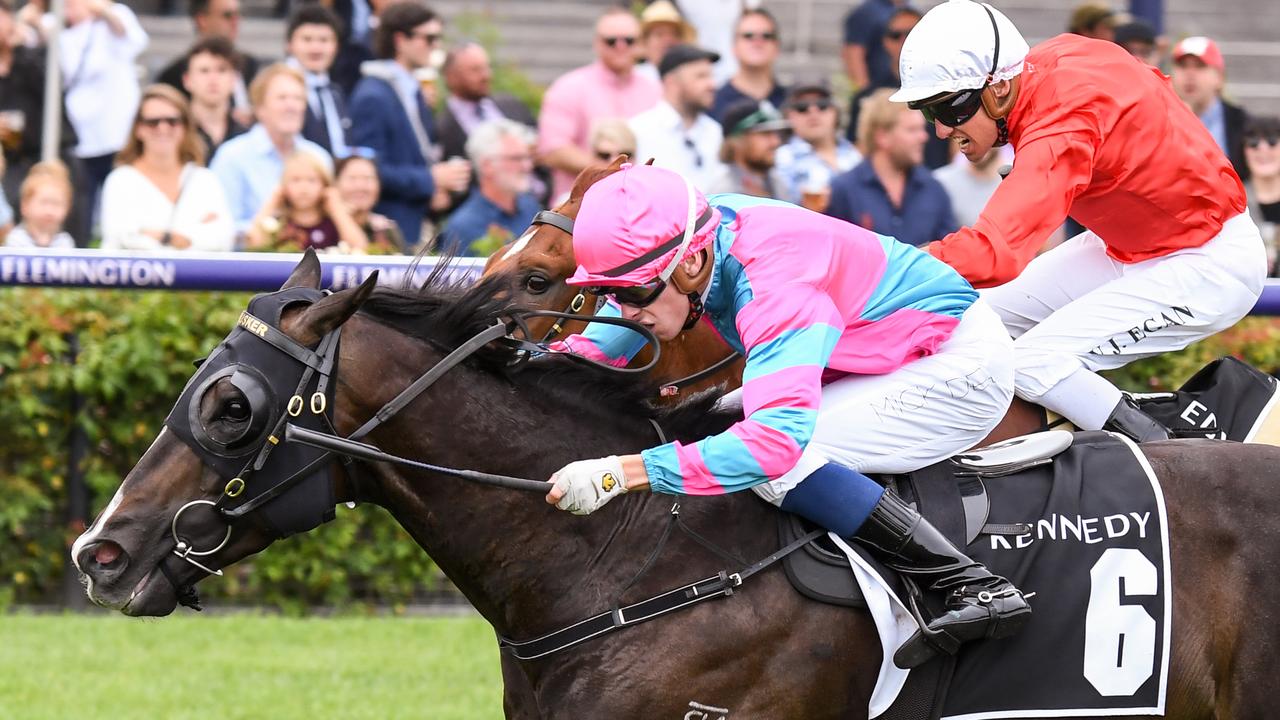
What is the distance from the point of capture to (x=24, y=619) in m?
7.34

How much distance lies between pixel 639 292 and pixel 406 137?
224 inches

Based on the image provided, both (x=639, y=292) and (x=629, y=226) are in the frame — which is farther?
(x=639, y=292)

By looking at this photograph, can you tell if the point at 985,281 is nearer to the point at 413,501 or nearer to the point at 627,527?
the point at 627,527

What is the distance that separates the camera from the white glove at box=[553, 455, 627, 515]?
11.9ft

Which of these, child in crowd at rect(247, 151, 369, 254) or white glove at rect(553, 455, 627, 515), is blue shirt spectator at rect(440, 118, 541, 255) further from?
white glove at rect(553, 455, 627, 515)

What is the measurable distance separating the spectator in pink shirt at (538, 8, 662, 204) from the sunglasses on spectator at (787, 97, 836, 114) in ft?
2.93

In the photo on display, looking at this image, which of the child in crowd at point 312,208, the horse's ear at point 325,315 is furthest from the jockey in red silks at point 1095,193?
the child in crowd at point 312,208

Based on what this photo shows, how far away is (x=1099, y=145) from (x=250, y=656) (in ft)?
13.8

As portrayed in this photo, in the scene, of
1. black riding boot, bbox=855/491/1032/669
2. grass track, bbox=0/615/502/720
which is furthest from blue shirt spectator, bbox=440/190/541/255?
black riding boot, bbox=855/491/1032/669

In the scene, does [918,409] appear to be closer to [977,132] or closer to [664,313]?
[664,313]

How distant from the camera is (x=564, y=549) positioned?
3.89m

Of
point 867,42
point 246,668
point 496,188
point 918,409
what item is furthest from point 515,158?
point 918,409

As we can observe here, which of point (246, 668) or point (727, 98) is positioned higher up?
point (727, 98)

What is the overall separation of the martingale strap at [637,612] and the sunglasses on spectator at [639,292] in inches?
22.1
